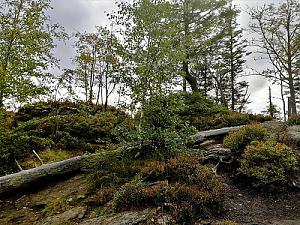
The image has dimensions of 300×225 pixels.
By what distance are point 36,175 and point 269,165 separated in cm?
588

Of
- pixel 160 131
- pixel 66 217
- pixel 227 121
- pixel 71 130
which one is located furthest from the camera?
pixel 227 121

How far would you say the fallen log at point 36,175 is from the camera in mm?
8102

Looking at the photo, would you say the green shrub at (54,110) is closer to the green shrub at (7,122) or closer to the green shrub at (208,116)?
the green shrub at (7,122)

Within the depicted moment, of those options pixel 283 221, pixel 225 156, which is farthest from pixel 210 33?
pixel 283 221

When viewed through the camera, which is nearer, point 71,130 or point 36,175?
point 36,175

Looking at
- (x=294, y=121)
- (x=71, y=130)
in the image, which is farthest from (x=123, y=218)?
(x=294, y=121)

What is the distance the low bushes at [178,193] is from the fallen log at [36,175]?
2.74 meters

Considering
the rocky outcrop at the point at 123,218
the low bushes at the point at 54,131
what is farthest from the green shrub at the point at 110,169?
the rocky outcrop at the point at 123,218

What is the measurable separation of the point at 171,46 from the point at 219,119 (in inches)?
238

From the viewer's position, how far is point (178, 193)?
5895mm

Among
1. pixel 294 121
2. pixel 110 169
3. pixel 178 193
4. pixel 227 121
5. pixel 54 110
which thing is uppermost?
pixel 54 110

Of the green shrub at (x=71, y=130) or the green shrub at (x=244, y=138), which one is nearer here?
the green shrub at (x=244, y=138)

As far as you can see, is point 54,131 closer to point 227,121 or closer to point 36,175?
point 36,175

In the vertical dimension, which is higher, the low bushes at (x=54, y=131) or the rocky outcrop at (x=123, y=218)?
the low bushes at (x=54, y=131)
